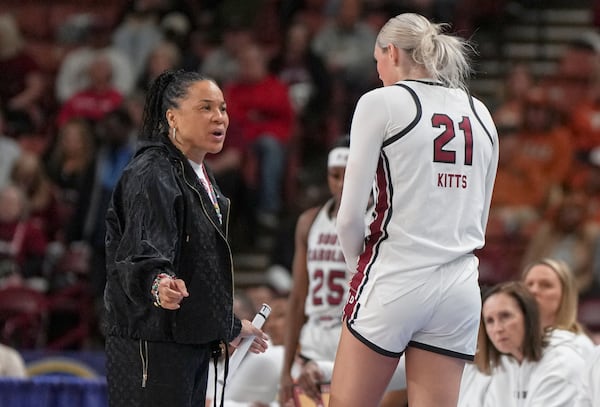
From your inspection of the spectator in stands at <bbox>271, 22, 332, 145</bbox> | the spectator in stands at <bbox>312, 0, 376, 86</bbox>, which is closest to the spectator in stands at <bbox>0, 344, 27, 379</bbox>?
the spectator in stands at <bbox>271, 22, 332, 145</bbox>

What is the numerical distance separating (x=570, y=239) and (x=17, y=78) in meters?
5.82

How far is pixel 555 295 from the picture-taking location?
21.1 ft

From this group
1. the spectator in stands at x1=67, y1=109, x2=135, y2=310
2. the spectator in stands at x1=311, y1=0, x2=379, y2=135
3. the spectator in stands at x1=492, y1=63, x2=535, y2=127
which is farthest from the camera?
the spectator in stands at x1=311, y1=0, x2=379, y2=135

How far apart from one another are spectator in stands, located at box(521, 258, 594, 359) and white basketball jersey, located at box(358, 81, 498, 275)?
210 cm

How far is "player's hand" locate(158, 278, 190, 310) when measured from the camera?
3938 millimetres

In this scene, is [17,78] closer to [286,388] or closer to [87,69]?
[87,69]

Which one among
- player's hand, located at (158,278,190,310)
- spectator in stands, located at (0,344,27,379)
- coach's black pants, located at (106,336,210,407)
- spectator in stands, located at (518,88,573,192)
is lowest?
spectator in stands, located at (0,344,27,379)

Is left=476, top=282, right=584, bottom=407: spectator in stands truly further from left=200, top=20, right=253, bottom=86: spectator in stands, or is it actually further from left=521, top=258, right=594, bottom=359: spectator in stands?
left=200, top=20, right=253, bottom=86: spectator in stands

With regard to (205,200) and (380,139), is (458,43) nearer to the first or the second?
(380,139)

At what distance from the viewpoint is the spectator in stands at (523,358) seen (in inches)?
224

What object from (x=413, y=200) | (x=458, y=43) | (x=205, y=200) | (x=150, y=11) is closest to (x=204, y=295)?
(x=205, y=200)

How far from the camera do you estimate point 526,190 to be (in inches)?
440

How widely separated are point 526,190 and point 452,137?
7.09m

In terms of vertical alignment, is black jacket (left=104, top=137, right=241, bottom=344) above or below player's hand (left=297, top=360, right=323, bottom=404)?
above
